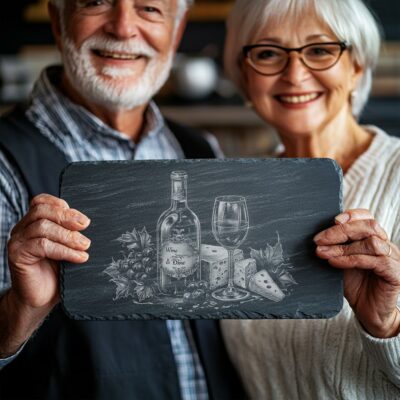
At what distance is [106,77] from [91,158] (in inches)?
7.6

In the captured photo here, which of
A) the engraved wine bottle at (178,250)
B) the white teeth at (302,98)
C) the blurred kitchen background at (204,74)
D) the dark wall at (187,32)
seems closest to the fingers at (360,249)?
the engraved wine bottle at (178,250)

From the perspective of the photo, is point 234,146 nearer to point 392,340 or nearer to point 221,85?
point 221,85

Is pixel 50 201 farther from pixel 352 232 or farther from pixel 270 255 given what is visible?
pixel 352 232

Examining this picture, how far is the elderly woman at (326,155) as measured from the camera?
1.27m

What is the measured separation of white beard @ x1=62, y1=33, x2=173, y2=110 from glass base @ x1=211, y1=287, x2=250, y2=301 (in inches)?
23.2

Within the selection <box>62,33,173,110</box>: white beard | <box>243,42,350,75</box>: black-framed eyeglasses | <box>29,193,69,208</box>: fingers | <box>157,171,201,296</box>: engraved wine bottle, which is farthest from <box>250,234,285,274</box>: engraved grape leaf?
<box>62,33,173,110</box>: white beard

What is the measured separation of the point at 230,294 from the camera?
1.23 metres

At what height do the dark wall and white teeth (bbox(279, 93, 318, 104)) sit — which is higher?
white teeth (bbox(279, 93, 318, 104))

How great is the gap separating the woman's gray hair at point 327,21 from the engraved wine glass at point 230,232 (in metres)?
0.47

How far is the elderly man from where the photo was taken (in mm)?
1452

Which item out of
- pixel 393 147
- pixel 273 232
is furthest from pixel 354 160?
pixel 273 232

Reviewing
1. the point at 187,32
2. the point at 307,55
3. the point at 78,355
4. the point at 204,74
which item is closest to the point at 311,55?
the point at 307,55

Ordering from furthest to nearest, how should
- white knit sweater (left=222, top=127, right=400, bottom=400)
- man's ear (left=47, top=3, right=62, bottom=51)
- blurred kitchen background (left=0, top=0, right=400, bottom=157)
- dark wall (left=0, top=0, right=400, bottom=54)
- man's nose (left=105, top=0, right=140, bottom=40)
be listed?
dark wall (left=0, top=0, right=400, bottom=54), blurred kitchen background (left=0, top=0, right=400, bottom=157), man's ear (left=47, top=3, right=62, bottom=51), man's nose (left=105, top=0, right=140, bottom=40), white knit sweater (left=222, top=127, right=400, bottom=400)

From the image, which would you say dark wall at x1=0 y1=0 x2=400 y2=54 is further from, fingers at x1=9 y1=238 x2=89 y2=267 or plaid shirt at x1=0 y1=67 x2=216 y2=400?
fingers at x1=9 y1=238 x2=89 y2=267
